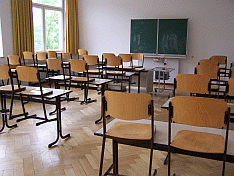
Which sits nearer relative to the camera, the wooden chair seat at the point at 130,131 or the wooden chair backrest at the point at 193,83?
the wooden chair seat at the point at 130,131

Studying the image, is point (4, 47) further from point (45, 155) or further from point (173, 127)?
point (173, 127)

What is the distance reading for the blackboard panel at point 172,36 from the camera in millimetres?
8008

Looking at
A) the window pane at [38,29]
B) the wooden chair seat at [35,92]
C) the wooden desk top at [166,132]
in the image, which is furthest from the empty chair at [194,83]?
the window pane at [38,29]

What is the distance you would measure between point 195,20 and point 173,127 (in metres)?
6.57

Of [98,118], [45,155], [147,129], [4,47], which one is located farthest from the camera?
[4,47]

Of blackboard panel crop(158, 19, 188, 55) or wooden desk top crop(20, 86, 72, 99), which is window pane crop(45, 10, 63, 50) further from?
wooden desk top crop(20, 86, 72, 99)

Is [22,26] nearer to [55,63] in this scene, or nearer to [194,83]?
[55,63]

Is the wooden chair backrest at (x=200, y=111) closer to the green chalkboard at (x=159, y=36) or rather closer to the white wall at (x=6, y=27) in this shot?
the white wall at (x=6, y=27)

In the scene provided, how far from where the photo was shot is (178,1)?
803 centimetres

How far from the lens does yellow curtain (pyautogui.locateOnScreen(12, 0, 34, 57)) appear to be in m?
7.20

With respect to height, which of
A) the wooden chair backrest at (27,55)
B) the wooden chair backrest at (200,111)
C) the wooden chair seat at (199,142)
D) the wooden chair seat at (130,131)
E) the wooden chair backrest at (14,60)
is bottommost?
the wooden chair seat at (199,142)

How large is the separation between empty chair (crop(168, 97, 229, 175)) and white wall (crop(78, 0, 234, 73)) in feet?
21.5

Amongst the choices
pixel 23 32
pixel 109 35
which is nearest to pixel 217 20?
pixel 109 35

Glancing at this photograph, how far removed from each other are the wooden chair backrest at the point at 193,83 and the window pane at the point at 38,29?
631 cm
